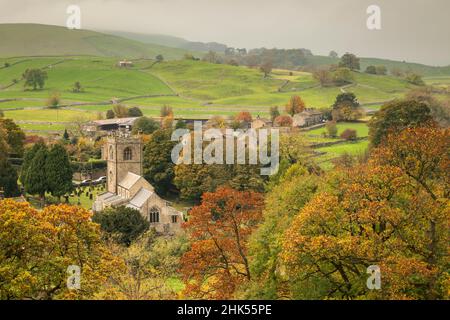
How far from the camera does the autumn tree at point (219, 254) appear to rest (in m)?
36.1

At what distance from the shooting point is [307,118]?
126 metres

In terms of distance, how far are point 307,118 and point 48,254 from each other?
97655 mm

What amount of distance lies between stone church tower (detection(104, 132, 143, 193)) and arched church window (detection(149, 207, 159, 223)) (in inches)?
323

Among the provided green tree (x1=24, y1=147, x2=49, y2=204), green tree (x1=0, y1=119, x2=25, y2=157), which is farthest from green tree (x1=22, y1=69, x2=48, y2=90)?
green tree (x1=24, y1=147, x2=49, y2=204)

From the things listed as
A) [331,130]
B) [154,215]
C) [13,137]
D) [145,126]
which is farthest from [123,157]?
[331,130]

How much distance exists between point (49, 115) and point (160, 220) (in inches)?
3229

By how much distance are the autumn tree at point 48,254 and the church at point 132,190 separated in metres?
30.8

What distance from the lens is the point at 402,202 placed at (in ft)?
107

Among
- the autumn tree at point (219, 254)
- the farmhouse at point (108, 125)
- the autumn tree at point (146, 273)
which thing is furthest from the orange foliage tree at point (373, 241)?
the farmhouse at point (108, 125)

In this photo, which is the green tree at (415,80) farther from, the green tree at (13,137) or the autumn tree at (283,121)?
the green tree at (13,137)

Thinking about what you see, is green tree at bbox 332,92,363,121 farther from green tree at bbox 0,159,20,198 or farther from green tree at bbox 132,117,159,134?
green tree at bbox 0,159,20,198

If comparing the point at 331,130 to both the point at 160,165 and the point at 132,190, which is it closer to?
the point at 160,165
